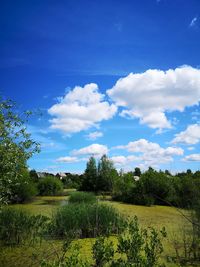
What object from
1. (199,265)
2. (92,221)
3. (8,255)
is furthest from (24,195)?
(199,265)

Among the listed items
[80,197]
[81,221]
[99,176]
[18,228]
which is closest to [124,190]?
[80,197]

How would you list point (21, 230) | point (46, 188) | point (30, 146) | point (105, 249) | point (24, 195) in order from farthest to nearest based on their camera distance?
point (46, 188), point (24, 195), point (21, 230), point (30, 146), point (105, 249)

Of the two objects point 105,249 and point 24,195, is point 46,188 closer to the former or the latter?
point 24,195

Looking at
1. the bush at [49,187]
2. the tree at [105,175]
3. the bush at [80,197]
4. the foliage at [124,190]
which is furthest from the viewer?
the tree at [105,175]

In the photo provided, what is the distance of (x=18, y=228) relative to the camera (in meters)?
10.2

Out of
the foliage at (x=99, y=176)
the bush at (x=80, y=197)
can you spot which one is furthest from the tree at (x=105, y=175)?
the bush at (x=80, y=197)

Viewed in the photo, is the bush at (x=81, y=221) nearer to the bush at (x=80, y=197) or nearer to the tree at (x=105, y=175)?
the bush at (x=80, y=197)

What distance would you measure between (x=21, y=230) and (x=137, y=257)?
755 cm

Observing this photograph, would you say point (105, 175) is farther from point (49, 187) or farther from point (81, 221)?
point (81, 221)

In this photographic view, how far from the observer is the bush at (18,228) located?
10148 millimetres

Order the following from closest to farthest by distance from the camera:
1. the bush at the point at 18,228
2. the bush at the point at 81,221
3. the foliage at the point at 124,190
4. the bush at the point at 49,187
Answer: the bush at the point at 18,228, the bush at the point at 81,221, the foliage at the point at 124,190, the bush at the point at 49,187

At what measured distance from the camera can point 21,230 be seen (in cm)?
1025

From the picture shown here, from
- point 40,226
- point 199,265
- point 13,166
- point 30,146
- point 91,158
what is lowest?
point 199,265

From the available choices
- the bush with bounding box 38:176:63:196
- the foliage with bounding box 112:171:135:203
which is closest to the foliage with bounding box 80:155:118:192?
the bush with bounding box 38:176:63:196
